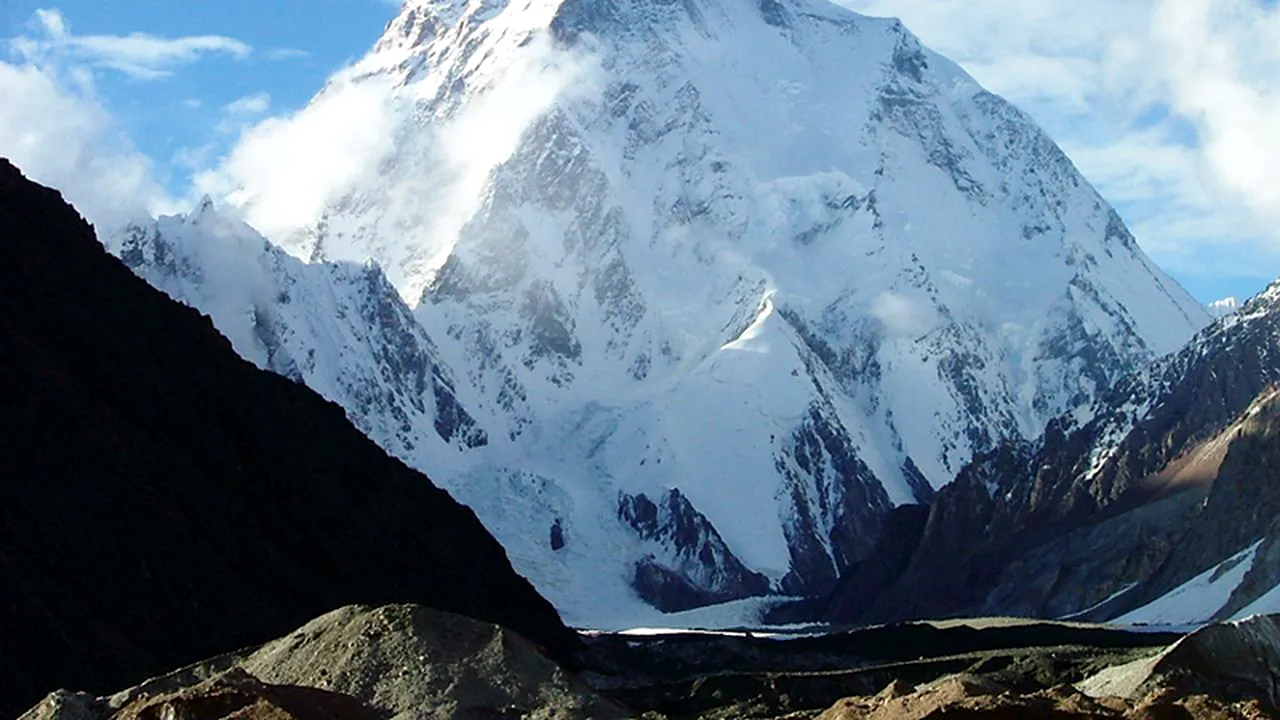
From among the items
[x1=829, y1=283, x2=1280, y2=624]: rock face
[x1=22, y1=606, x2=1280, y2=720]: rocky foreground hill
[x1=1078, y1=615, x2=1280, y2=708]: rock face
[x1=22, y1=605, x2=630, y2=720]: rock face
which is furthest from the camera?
[x1=829, y1=283, x2=1280, y2=624]: rock face

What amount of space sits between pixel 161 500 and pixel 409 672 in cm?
3527

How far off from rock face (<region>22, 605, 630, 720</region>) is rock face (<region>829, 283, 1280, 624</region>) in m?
75.1

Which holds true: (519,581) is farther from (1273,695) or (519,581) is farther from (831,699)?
(1273,695)

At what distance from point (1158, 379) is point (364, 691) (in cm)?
14579

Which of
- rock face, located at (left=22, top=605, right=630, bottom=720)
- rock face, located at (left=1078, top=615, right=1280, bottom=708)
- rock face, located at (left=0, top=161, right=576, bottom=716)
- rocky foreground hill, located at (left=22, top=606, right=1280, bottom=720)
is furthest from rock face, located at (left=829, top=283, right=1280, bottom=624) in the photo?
rock face, located at (left=22, top=605, right=630, bottom=720)

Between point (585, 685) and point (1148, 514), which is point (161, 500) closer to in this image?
point (585, 685)

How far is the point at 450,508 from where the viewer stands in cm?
12356

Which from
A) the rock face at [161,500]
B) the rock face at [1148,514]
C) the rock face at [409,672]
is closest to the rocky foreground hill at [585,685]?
the rock face at [409,672]

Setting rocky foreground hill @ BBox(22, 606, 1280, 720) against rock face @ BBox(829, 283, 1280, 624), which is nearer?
rocky foreground hill @ BBox(22, 606, 1280, 720)

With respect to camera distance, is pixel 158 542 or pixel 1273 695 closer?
pixel 1273 695

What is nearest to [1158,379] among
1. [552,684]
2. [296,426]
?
[296,426]

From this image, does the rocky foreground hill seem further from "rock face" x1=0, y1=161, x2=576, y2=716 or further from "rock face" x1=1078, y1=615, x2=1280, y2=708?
"rock face" x1=0, y1=161, x2=576, y2=716

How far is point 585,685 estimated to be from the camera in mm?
63531

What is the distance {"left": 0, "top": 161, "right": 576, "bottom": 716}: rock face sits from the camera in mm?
82438
